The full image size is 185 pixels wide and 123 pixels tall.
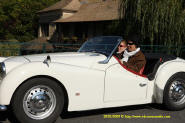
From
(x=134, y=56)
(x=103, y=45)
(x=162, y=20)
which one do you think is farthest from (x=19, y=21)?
(x=134, y=56)

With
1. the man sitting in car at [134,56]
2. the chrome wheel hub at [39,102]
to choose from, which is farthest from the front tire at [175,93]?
the chrome wheel hub at [39,102]

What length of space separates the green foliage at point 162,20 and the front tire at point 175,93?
19.0 feet

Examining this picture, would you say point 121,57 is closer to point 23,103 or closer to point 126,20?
point 23,103

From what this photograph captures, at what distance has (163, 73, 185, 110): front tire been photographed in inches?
164

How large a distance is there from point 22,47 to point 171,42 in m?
7.18

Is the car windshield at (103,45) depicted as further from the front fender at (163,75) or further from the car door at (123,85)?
the front fender at (163,75)

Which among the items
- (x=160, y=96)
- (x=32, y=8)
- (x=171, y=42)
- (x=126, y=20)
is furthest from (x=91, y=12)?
(x=160, y=96)

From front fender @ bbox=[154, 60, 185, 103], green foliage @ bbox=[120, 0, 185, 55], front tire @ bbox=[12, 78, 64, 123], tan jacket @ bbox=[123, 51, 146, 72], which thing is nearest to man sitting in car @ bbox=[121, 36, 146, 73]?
tan jacket @ bbox=[123, 51, 146, 72]

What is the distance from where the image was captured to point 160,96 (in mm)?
4070

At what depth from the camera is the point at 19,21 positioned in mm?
33938

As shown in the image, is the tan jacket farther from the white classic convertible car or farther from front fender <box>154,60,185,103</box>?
front fender <box>154,60,185,103</box>

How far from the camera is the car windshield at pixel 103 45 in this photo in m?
4.02

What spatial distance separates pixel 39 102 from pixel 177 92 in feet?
8.88

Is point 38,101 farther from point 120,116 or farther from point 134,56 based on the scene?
point 134,56
